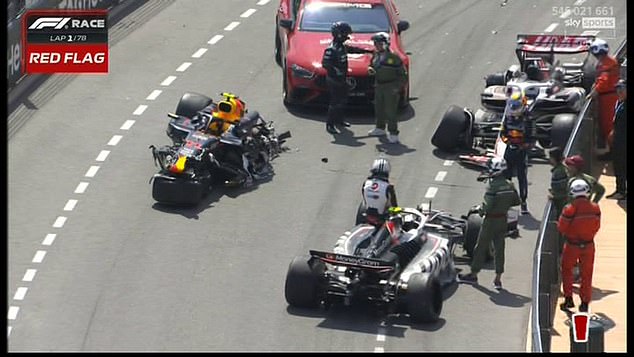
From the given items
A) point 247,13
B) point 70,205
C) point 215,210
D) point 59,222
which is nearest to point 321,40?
point 215,210

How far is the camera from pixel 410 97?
37281 mm

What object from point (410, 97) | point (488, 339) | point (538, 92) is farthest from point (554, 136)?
point (488, 339)

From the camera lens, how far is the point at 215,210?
31.3m

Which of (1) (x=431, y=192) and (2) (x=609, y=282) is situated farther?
(1) (x=431, y=192)

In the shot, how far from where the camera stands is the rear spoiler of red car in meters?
36.0

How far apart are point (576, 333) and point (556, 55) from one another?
1685 cm

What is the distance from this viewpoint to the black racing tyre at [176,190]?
30.9 m

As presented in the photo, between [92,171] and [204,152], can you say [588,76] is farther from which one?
[92,171]

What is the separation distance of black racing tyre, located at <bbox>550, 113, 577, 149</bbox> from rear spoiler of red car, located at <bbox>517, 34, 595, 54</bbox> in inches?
99.0

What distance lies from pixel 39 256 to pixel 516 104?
8.35m

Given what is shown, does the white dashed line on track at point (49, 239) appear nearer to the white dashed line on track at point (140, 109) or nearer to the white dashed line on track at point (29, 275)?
the white dashed line on track at point (29, 275)

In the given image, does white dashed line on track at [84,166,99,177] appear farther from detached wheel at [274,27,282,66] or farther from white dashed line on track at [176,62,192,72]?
detached wheel at [274,27,282,66]

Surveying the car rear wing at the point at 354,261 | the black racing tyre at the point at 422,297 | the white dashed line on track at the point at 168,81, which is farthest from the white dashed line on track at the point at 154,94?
the black racing tyre at the point at 422,297

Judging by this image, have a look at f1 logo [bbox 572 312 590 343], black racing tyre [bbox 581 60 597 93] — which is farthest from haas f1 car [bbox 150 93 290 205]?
f1 logo [bbox 572 312 590 343]
